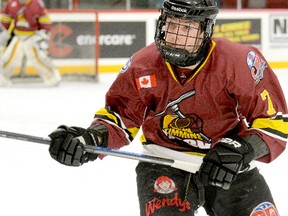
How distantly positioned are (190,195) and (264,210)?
23 cm

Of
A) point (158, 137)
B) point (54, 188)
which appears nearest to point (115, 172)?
point (54, 188)

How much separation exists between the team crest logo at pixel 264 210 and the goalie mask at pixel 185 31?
1.57ft

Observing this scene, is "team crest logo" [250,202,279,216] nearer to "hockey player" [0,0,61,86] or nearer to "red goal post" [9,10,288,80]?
"hockey player" [0,0,61,86]

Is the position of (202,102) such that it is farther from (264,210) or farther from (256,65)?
(264,210)

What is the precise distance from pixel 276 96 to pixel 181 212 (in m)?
0.45

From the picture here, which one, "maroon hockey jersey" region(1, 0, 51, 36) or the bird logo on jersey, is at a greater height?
the bird logo on jersey

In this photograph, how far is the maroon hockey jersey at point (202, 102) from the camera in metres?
2.35

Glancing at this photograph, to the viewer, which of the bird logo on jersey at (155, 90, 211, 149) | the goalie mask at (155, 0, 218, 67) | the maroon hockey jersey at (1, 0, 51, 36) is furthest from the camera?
the maroon hockey jersey at (1, 0, 51, 36)

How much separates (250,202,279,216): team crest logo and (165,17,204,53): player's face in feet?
1.68

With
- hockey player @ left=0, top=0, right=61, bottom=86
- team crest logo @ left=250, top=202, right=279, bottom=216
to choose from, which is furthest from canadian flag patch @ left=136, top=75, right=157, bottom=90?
hockey player @ left=0, top=0, right=61, bottom=86

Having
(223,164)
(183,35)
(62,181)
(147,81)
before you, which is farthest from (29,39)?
(223,164)

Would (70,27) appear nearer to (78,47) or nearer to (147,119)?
(78,47)

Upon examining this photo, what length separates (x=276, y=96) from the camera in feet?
7.86

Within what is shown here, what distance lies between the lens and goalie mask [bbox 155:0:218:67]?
7.65 ft
